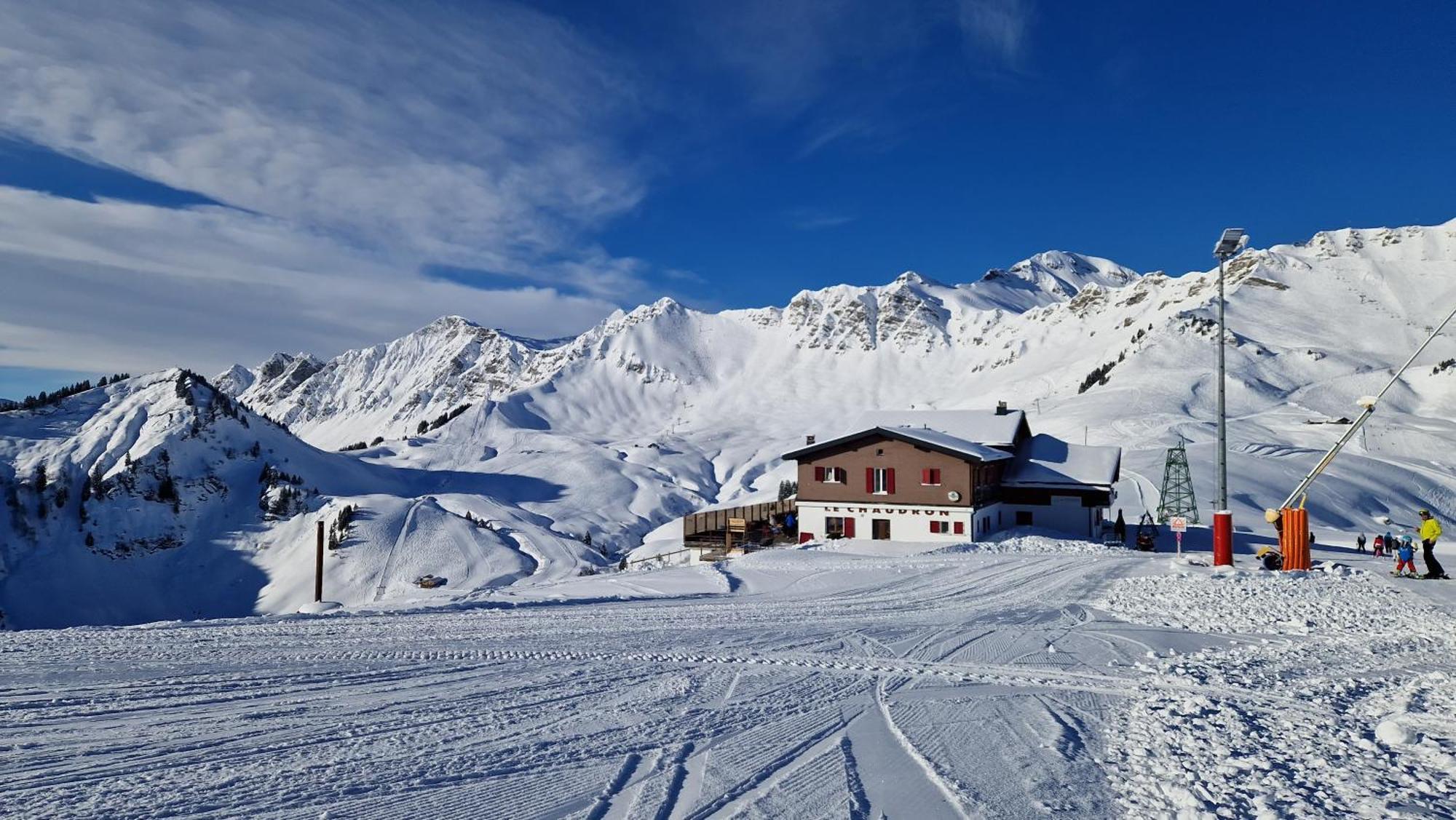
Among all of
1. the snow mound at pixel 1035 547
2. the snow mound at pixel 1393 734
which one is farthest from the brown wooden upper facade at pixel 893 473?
the snow mound at pixel 1393 734

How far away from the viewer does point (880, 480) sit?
3378 centimetres

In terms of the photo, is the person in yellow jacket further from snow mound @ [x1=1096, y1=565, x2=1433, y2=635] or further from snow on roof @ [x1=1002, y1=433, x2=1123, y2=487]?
snow on roof @ [x1=1002, y1=433, x2=1123, y2=487]

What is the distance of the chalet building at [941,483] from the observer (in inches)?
1284

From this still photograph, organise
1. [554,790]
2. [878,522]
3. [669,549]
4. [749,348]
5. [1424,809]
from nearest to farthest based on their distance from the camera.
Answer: [1424,809], [554,790], [878,522], [669,549], [749,348]

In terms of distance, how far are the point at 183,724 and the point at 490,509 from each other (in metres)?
52.6

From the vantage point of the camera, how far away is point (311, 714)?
25.5ft

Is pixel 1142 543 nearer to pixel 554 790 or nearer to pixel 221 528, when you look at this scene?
pixel 554 790

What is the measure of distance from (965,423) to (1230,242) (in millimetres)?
20681

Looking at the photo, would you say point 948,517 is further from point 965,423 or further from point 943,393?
point 943,393

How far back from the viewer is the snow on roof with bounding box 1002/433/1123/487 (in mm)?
35656

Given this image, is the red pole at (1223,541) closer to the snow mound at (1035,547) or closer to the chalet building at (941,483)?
the snow mound at (1035,547)

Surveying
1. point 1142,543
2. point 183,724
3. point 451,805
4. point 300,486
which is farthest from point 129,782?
point 300,486

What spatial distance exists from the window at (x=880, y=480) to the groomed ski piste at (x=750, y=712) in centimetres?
1918

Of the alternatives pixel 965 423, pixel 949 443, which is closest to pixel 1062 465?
pixel 965 423
